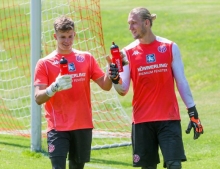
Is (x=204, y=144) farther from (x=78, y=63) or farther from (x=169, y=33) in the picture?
(x=169, y=33)

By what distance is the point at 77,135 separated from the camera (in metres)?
7.34

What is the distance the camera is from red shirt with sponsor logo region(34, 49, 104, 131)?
7.30m

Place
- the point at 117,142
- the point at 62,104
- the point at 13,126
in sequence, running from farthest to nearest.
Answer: the point at 13,126 → the point at 117,142 → the point at 62,104

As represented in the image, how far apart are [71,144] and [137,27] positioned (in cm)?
138

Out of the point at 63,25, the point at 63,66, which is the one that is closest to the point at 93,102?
the point at 63,25

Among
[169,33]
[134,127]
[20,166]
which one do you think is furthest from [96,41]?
[169,33]

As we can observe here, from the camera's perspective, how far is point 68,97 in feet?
23.9

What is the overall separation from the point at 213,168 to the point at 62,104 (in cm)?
273

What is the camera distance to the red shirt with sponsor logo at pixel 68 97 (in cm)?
730

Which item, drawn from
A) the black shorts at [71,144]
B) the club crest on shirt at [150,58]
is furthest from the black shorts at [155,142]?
the club crest on shirt at [150,58]

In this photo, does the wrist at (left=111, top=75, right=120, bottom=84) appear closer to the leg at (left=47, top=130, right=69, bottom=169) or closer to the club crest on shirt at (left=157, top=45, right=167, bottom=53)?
the club crest on shirt at (left=157, top=45, right=167, bottom=53)

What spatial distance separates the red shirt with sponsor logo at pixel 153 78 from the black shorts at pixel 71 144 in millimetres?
638

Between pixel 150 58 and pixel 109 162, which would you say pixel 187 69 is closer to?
pixel 109 162

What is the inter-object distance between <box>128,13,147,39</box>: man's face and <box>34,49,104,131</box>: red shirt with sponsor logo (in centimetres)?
62
